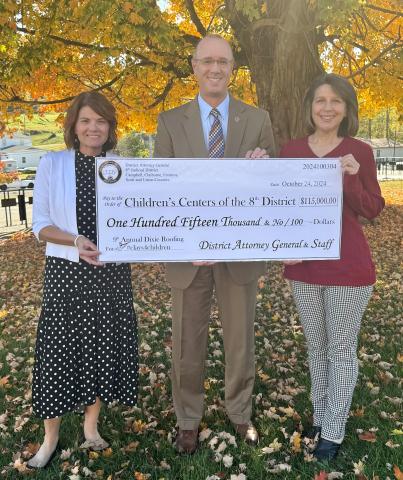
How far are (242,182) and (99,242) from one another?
98 cm

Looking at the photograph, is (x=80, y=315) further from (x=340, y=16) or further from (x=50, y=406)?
(x=340, y=16)

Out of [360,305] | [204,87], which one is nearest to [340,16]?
[204,87]

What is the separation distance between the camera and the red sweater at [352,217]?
10.7ft

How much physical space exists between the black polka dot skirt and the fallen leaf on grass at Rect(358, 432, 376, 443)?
1.73m

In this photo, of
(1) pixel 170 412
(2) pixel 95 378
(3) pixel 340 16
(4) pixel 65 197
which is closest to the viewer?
(4) pixel 65 197

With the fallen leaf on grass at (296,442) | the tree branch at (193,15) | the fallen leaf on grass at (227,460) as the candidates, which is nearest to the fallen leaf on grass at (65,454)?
the fallen leaf on grass at (227,460)

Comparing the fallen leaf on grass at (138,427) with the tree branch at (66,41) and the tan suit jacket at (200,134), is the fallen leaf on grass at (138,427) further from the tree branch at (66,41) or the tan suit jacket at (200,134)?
the tree branch at (66,41)

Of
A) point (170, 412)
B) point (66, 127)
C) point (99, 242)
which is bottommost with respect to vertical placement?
point (170, 412)

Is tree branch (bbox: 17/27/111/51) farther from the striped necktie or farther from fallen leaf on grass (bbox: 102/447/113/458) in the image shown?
fallen leaf on grass (bbox: 102/447/113/458)

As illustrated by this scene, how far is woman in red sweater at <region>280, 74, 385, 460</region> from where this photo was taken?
325 centimetres

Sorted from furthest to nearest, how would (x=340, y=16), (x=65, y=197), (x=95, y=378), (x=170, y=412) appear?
(x=340, y=16) → (x=170, y=412) → (x=95, y=378) → (x=65, y=197)

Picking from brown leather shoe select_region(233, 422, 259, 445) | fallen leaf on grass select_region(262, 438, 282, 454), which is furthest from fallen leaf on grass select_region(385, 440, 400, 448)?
brown leather shoe select_region(233, 422, 259, 445)

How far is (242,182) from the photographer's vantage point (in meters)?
3.40

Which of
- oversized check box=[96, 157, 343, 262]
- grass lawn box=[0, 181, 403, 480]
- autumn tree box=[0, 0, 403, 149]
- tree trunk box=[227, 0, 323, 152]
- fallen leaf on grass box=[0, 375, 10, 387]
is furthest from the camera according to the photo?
tree trunk box=[227, 0, 323, 152]
